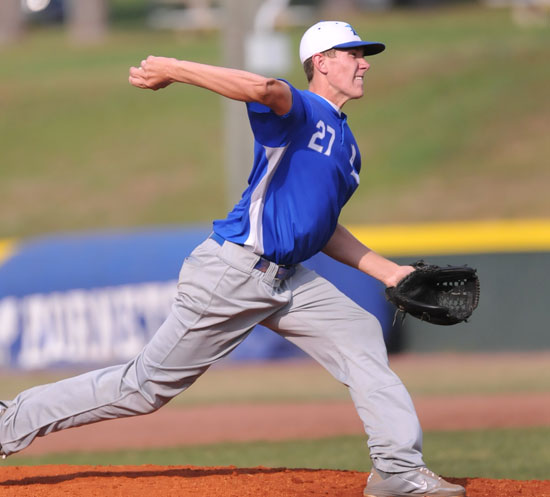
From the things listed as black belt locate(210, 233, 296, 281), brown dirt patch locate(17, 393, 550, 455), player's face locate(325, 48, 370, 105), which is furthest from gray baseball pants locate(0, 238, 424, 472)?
brown dirt patch locate(17, 393, 550, 455)

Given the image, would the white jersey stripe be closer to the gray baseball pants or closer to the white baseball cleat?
the gray baseball pants

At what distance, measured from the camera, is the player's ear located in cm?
464

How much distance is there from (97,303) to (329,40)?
23.4 ft

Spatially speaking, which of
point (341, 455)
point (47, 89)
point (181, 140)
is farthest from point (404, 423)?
point (47, 89)

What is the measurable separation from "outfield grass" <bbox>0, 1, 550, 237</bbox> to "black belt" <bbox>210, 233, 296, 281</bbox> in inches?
633

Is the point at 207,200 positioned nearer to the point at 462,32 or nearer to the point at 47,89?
the point at 47,89

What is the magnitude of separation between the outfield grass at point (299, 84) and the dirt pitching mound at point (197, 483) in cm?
1565

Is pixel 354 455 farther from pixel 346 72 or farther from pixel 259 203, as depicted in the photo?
pixel 346 72

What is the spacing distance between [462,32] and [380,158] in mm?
8301

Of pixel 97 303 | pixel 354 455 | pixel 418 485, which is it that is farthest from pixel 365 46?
pixel 97 303

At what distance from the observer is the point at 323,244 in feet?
15.3

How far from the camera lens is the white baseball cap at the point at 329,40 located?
15.1 ft

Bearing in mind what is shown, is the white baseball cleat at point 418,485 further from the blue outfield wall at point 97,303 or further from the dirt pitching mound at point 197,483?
the blue outfield wall at point 97,303

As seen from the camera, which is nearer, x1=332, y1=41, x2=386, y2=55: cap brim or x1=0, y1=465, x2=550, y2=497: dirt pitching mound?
x1=332, y1=41, x2=386, y2=55: cap brim
